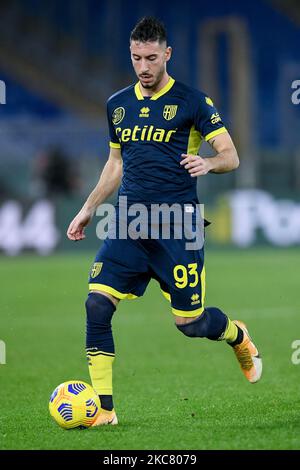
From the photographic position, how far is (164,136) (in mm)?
6348

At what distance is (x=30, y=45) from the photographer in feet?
90.7

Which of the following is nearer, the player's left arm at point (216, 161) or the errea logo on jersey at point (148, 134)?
the player's left arm at point (216, 161)

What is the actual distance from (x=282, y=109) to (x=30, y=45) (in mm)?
7289

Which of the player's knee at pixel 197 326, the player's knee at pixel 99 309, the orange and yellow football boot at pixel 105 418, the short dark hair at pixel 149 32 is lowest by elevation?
the orange and yellow football boot at pixel 105 418

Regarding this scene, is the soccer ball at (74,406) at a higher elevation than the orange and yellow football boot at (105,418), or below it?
higher

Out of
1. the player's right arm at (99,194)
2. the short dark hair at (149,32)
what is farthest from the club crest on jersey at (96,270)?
the short dark hair at (149,32)

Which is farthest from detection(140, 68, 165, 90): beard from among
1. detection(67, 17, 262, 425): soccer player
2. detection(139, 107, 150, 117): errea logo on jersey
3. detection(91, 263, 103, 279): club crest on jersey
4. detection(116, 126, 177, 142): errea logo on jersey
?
detection(91, 263, 103, 279): club crest on jersey

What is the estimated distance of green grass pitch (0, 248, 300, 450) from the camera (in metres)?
5.76

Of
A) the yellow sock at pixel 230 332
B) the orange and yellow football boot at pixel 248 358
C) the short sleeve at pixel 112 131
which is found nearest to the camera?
the short sleeve at pixel 112 131

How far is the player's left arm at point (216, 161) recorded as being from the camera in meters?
5.84

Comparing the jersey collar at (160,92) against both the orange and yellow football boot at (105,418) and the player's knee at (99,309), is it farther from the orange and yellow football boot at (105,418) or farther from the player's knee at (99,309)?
the orange and yellow football boot at (105,418)

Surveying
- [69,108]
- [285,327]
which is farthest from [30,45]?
[285,327]

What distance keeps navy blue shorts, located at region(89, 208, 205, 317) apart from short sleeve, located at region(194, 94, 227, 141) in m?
0.65

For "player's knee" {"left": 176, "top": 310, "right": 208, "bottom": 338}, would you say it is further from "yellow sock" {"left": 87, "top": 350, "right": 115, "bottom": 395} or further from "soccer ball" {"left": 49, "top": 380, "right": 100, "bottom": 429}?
"soccer ball" {"left": 49, "top": 380, "right": 100, "bottom": 429}
